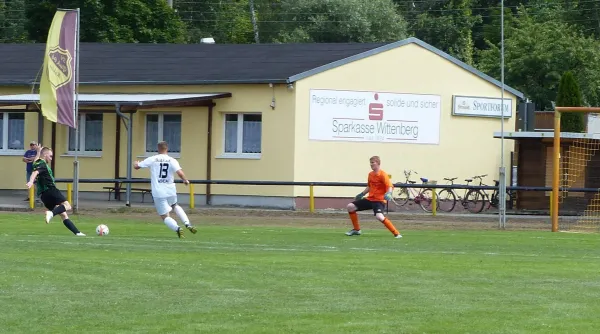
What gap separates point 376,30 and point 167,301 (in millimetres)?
61900

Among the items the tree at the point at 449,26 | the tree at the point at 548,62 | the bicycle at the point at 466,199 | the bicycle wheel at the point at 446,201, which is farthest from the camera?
the tree at the point at 449,26

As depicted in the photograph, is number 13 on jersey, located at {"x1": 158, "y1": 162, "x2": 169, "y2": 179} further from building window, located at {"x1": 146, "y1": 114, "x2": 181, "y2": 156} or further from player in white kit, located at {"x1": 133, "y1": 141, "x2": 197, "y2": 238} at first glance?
building window, located at {"x1": 146, "y1": 114, "x2": 181, "y2": 156}

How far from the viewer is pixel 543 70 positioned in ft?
202

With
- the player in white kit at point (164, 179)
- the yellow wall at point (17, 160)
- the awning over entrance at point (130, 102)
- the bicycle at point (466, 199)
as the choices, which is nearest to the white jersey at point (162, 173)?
the player in white kit at point (164, 179)

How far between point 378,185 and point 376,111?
1381cm

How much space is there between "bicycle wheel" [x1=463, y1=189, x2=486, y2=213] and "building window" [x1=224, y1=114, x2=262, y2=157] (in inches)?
249

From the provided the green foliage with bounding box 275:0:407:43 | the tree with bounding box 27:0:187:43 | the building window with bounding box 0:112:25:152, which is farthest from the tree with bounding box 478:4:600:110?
the building window with bounding box 0:112:25:152

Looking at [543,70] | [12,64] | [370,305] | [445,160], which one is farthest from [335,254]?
[543,70]

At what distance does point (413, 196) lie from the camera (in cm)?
3916

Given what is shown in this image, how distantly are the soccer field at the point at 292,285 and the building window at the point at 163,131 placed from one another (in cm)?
1636

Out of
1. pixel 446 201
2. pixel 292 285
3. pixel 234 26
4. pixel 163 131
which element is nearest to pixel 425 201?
pixel 446 201

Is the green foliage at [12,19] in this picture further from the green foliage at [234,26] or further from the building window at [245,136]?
the building window at [245,136]

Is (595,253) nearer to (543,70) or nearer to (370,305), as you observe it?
(370,305)

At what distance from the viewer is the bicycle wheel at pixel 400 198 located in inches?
1519
